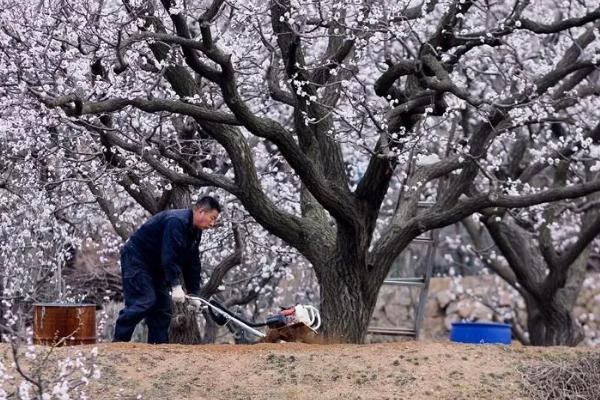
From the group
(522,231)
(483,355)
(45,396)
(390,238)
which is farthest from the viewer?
(522,231)

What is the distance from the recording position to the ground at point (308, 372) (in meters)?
8.50

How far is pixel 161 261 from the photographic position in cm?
1008

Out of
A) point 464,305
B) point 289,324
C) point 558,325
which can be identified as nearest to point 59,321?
point 289,324

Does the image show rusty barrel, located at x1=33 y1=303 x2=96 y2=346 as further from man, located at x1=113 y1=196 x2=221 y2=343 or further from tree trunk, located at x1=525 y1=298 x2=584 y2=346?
tree trunk, located at x1=525 y1=298 x2=584 y2=346

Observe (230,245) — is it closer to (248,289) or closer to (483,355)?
(248,289)

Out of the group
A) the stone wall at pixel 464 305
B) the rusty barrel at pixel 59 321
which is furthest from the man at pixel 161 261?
the stone wall at pixel 464 305

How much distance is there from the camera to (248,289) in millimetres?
15844

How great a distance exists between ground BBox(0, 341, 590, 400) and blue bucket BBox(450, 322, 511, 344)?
5.78ft

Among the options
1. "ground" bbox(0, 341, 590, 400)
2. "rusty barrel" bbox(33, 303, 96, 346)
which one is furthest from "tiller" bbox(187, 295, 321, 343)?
"rusty barrel" bbox(33, 303, 96, 346)

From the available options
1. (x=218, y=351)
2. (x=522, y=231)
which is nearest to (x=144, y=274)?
(x=218, y=351)

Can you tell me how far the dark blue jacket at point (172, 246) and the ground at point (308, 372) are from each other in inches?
29.5

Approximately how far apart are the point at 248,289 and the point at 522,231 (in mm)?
3821

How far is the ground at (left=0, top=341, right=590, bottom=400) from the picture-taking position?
8.50 meters

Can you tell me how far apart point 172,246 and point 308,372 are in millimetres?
1757
